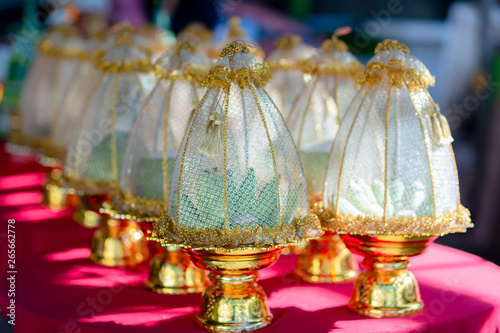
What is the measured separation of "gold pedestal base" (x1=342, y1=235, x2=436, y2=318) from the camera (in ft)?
4.49

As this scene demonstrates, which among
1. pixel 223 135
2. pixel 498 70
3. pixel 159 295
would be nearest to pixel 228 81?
pixel 223 135

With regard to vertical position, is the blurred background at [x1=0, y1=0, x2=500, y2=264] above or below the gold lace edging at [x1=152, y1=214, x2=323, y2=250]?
above

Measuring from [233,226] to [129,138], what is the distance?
537 mm

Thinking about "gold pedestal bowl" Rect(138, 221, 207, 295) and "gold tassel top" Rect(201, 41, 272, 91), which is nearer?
"gold tassel top" Rect(201, 41, 272, 91)

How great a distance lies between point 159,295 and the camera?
1.54 meters

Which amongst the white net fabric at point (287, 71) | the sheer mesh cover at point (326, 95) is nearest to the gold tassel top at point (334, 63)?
the sheer mesh cover at point (326, 95)

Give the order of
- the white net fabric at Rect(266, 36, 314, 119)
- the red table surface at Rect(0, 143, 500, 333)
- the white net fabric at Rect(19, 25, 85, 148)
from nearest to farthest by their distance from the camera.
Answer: the red table surface at Rect(0, 143, 500, 333) → the white net fabric at Rect(266, 36, 314, 119) → the white net fabric at Rect(19, 25, 85, 148)

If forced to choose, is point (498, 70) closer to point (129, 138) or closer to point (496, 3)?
point (496, 3)

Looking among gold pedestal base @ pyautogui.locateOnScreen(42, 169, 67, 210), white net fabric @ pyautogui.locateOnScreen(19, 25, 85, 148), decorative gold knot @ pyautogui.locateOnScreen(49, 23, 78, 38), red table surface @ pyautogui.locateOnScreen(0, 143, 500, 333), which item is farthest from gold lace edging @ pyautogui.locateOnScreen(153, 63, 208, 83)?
decorative gold knot @ pyautogui.locateOnScreen(49, 23, 78, 38)

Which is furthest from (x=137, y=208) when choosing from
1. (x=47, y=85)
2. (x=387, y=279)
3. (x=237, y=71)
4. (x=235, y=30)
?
(x=47, y=85)

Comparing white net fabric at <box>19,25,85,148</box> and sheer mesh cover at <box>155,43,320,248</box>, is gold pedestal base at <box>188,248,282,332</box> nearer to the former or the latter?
sheer mesh cover at <box>155,43,320,248</box>

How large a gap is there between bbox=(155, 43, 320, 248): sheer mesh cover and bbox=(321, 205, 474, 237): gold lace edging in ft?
0.36

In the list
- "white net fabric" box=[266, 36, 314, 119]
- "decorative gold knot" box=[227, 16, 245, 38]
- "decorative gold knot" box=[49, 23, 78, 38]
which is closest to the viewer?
"white net fabric" box=[266, 36, 314, 119]

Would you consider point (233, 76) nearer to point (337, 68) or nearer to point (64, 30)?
point (337, 68)
